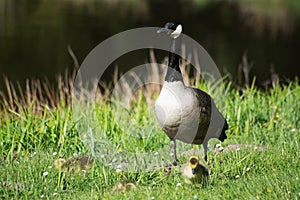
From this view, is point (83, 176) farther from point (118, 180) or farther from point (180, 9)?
point (180, 9)

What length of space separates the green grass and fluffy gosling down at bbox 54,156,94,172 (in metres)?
0.07

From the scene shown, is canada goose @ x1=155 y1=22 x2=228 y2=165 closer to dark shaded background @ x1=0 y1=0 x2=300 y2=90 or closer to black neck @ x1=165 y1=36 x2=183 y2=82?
black neck @ x1=165 y1=36 x2=183 y2=82

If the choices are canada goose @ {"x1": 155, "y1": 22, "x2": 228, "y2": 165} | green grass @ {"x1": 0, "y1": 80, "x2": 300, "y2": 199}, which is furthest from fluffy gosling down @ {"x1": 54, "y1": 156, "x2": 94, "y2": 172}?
canada goose @ {"x1": 155, "y1": 22, "x2": 228, "y2": 165}

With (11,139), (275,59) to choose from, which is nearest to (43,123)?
(11,139)

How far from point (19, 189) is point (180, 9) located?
22.7 m

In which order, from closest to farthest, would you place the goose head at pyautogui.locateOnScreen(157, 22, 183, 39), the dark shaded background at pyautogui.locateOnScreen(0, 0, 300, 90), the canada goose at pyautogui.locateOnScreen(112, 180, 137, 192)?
the canada goose at pyautogui.locateOnScreen(112, 180, 137, 192) < the goose head at pyautogui.locateOnScreen(157, 22, 183, 39) < the dark shaded background at pyautogui.locateOnScreen(0, 0, 300, 90)

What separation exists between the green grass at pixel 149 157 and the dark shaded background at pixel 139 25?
29.4ft

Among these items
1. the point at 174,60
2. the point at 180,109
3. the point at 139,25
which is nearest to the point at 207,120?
the point at 180,109

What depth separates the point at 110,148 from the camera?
5.62 m

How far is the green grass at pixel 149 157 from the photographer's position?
4.28 m

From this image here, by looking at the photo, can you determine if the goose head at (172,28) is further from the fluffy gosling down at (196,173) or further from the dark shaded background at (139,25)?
the dark shaded background at (139,25)

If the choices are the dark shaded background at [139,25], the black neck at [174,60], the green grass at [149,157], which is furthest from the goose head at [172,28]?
the dark shaded background at [139,25]

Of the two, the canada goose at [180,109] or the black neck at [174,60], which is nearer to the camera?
the canada goose at [180,109]

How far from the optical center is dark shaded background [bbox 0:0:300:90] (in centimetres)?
1841
